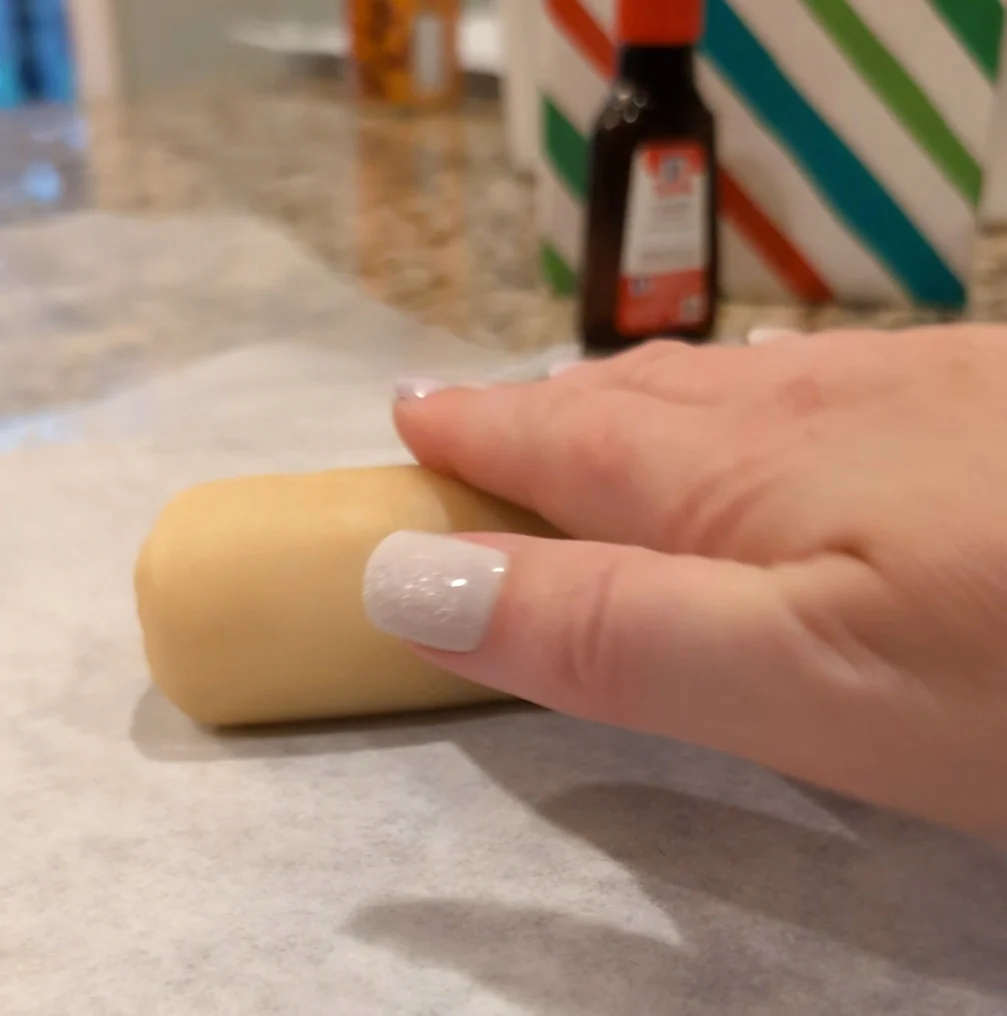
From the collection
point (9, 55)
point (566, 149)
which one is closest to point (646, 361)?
point (566, 149)

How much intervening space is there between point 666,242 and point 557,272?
0.48 feet

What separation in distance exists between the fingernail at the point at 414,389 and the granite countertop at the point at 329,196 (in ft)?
1.18

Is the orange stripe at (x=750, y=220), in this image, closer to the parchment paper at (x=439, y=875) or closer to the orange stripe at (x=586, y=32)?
the orange stripe at (x=586, y=32)

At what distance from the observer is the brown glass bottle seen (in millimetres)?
703

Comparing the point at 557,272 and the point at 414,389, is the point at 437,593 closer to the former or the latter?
the point at 414,389

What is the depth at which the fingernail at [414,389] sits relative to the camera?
18.3 inches

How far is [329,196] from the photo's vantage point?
1.22 meters

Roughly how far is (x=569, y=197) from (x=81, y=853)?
628 millimetres

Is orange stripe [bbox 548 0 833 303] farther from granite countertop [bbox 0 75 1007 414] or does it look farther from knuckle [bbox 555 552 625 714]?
knuckle [bbox 555 552 625 714]

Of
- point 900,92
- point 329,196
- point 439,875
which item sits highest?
point 900,92

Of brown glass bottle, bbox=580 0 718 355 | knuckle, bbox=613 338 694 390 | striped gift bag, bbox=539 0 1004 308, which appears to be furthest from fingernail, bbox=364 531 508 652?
Answer: striped gift bag, bbox=539 0 1004 308

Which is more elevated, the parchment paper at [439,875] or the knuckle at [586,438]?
the knuckle at [586,438]

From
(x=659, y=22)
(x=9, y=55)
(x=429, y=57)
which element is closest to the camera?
(x=659, y=22)

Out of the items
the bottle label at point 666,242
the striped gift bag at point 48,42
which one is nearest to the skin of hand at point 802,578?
the bottle label at point 666,242
